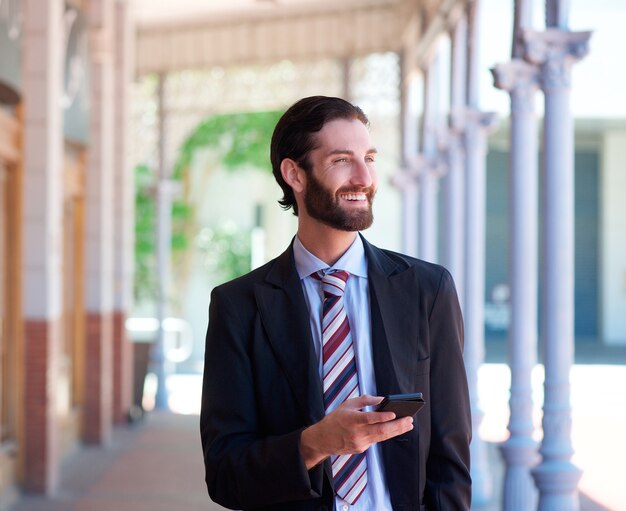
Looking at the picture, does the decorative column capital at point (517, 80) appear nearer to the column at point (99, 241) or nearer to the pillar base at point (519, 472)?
the pillar base at point (519, 472)

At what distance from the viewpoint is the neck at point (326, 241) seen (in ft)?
5.23

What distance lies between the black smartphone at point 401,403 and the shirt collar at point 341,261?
0.32 m

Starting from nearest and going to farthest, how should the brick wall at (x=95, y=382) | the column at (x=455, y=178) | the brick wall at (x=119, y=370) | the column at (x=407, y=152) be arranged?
1. the column at (x=455, y=178)
2. the brick wall at (x=95, y=382)
3. the brick wall at (x=119, y=370)
4. the column at (x=407, y=152)

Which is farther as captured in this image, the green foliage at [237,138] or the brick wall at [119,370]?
the green foliage at [237,138]

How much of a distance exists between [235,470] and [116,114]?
32.4 ft

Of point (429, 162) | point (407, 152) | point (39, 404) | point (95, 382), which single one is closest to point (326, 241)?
point (39, 404)

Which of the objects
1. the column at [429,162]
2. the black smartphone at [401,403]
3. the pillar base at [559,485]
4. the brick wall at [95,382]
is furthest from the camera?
the column at [429,162]

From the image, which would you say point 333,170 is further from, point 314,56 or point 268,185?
point 268,185

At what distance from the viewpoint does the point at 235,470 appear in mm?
1495

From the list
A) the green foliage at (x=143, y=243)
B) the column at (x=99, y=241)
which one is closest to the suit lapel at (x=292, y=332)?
the column at (x=99, y=241)

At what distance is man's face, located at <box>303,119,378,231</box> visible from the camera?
152cm

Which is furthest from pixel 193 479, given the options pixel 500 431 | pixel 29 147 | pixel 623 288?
pixel 623 288

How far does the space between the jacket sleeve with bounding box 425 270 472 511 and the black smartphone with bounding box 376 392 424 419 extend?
0.22 m

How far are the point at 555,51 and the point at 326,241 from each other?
355cm
